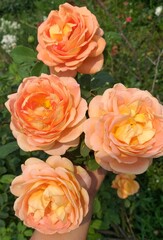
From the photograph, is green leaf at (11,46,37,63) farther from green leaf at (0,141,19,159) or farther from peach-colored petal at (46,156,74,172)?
peach-colored petal at (46,156,74,172)

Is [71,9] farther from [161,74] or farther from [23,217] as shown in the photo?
[161,74]

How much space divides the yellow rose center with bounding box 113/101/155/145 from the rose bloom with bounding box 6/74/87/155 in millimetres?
92

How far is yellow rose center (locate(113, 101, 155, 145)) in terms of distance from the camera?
2.47 feet

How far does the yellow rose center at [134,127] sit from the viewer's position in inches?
29.6

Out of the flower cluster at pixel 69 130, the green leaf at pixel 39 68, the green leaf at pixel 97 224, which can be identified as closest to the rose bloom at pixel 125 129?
the flower cluster at pixel 69 130

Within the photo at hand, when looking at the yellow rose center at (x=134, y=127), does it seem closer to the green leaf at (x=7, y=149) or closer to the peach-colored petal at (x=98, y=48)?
the peach-colored petal at (x=98, y=48)

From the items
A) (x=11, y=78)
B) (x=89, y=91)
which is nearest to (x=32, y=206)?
(x=89, y=91)

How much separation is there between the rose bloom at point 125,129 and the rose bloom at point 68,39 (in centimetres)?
12

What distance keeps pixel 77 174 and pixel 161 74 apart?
5.70 ft

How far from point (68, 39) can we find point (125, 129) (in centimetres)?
24

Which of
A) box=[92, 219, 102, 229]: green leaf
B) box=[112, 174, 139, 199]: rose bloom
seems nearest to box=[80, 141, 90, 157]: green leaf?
box=[112, 174, 139, 199]: rose bloom

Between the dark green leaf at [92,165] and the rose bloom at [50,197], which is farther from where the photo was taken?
the dark green leaf at [92,165]

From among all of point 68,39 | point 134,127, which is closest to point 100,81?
point 68,39

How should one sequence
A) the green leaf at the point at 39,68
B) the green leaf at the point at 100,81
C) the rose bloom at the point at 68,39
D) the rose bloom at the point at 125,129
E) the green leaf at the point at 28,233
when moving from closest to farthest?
the rose bloom at the point at 125,129
the rose bloom at the point at 68,39
the green leaf at the point at 39,68
the green leaf at the point at 100,81
the green leaf at the point at 28,233
